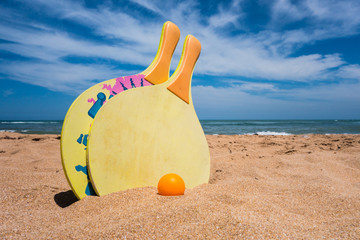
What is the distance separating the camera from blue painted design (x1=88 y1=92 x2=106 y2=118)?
1.99 m

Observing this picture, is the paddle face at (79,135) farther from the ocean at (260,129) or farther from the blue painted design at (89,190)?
the ocean at (260,129)

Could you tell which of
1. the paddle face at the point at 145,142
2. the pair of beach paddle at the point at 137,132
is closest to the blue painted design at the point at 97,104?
the pair of beach paddle at the point at 137,132

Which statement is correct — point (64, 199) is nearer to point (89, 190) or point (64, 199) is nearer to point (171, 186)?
point (89, 190)

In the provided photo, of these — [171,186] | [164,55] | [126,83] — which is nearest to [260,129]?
[164,55]

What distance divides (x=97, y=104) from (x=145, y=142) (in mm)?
539

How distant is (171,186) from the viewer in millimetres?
1825

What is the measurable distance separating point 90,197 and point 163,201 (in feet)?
1.97

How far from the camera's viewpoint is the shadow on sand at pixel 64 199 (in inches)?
78.1

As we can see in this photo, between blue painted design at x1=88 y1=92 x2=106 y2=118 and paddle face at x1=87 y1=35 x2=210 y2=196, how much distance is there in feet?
0.47

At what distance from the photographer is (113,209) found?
1646mm

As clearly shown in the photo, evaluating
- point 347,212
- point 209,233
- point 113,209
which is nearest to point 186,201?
point 209,233

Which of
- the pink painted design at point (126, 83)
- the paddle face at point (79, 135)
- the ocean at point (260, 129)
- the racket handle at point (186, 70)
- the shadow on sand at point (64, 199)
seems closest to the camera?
the paddle face at point (79, 135)

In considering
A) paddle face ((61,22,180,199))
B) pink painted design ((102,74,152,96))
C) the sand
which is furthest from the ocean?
paddle face ((61,22,180,199))

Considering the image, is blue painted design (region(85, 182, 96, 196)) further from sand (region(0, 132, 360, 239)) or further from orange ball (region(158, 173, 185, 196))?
orange ball (region(158, 173, 185, 196))
